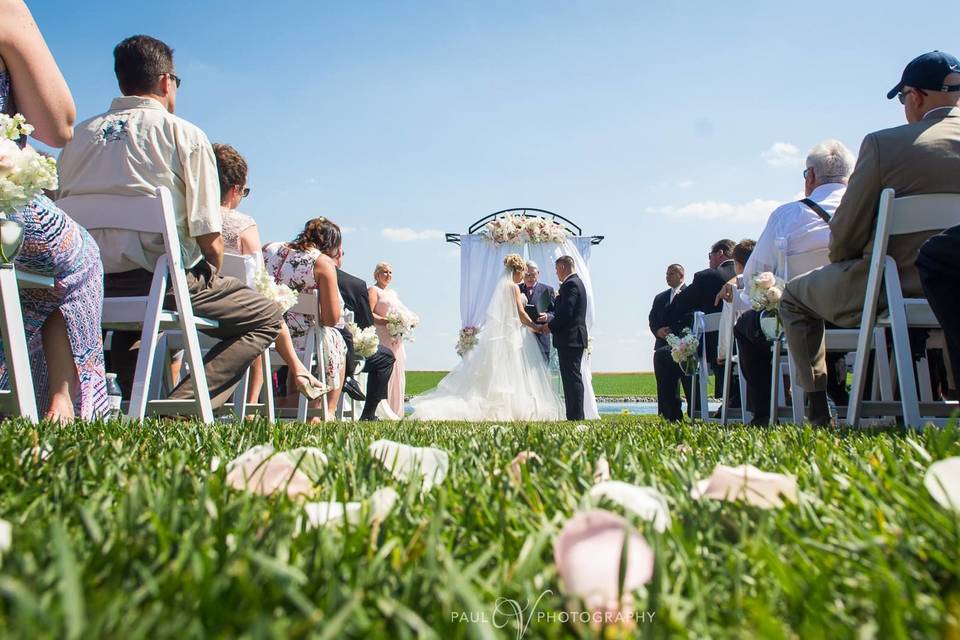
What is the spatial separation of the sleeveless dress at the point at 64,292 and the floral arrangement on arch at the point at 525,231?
1182cm

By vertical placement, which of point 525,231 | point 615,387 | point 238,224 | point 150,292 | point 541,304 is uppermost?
point 525,231

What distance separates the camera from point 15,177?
2.05 meters

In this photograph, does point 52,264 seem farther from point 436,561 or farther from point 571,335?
point 571,335

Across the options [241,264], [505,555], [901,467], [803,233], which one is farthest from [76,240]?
[803,233]

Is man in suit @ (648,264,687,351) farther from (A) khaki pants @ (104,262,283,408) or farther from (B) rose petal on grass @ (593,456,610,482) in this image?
(B) rose petal on grass @ (593,456,610,482)

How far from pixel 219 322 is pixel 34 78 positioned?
1837 mm

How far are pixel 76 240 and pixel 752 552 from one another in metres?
2.68

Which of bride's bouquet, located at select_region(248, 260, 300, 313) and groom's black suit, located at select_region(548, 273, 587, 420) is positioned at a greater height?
bride's bouquet, located at select_region(248, 260, 300, 313)

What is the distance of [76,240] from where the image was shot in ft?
8.83

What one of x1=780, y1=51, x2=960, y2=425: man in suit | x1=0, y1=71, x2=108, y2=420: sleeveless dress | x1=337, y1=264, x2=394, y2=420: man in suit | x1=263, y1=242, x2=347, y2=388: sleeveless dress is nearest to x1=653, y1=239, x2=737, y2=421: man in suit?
x1=337, y1=264, x2=394, y2=420: man in suit

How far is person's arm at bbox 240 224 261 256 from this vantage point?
17.9 ft

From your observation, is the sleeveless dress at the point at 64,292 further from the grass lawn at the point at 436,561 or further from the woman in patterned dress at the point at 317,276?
the woman in patterned dress at the point at 317,276

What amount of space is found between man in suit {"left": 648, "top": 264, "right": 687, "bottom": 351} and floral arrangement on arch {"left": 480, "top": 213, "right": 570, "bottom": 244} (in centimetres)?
481

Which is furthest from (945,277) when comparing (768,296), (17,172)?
(17,172)
